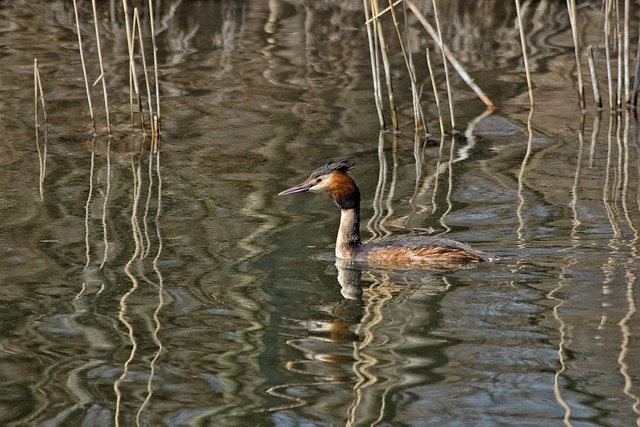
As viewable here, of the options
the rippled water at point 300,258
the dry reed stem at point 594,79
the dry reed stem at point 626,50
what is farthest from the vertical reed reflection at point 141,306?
the dry reed stem at point 626,50

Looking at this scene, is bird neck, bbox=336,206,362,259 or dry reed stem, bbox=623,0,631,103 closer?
bird neck, bbox=336,206,362,259

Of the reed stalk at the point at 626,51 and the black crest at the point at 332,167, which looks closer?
the black crest at the point at 332,167

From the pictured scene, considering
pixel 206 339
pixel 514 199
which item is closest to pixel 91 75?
pixel 514 199

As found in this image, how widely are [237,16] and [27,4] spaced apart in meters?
3.48

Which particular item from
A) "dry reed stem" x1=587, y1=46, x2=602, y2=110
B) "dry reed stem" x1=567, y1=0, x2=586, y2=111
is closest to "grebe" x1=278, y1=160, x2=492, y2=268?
"dry reed stem" x1=567, y1=0, x2=586, y2=111

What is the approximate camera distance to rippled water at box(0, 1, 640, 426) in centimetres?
567

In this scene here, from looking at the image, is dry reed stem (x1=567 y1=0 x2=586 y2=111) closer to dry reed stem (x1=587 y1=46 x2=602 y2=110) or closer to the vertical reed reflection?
dry reed stem (x1=587 y1=46 x2=602 y2=110)

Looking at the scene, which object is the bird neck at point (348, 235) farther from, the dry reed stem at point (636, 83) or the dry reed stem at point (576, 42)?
the dry reed stem at point (636, 83)

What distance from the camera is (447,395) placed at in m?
5.59

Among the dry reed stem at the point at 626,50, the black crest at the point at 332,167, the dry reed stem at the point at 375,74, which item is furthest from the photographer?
the dry reed stem at the point at 626,50

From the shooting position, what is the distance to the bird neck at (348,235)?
8.08 m

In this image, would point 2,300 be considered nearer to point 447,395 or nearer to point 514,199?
point 447,395

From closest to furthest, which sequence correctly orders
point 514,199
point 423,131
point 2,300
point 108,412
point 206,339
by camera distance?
point 108,412
point 206,339
point 2,300
point 514,199
point 423,131

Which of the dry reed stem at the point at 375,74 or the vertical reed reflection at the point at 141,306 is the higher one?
the dry reed stem at the point at 375,74
